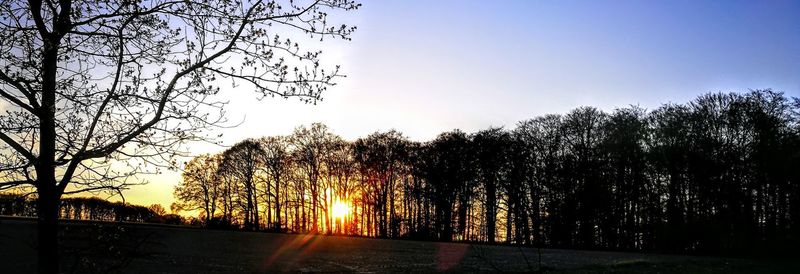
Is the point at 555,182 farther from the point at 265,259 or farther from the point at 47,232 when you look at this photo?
the point at 47,232

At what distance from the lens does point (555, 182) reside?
60312 millimetres

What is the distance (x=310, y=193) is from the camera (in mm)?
74250

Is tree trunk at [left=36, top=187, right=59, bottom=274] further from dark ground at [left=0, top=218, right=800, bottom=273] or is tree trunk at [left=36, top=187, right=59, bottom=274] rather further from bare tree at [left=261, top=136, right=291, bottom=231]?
bare tree at [left=261, top=136, right=291, bottom=231]

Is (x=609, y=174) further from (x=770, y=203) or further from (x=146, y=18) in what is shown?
(x=146, y=18)

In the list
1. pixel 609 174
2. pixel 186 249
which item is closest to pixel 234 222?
pixel 186 249

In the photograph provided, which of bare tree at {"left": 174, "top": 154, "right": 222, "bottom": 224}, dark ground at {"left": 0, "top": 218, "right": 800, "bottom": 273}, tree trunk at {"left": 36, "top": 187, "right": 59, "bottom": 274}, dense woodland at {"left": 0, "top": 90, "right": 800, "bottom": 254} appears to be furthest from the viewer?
bare tree at {"left": 174, "top": 154, "right": 222, "bottom": 224}

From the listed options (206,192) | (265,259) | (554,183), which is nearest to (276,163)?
(206,192)

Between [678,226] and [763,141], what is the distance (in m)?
10.1

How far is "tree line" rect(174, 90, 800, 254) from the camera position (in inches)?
1866

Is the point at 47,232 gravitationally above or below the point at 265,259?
above

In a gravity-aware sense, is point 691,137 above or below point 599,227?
above

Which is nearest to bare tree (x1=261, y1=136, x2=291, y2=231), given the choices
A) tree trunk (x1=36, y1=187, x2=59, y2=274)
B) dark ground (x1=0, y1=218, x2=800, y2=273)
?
dark ground (x1=0, y1=218, x2=800, y2=273)

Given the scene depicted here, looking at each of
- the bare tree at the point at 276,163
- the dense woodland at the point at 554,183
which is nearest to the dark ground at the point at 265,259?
the dense woodland at the point at 554,183

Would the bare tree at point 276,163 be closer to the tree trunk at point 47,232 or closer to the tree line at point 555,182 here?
the tree line at point 555,182
